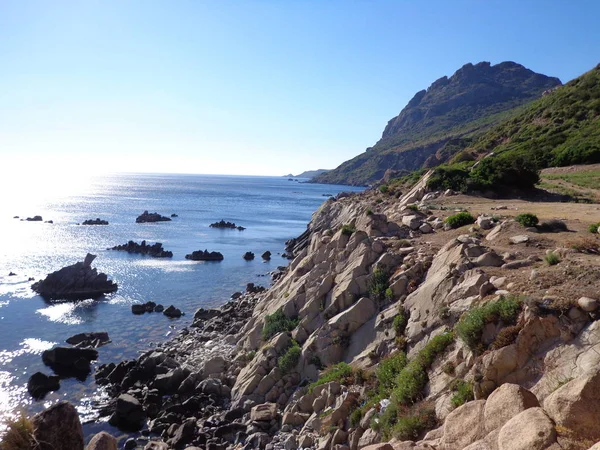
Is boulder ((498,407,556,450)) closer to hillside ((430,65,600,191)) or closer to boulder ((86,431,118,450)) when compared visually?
boulder ((86,431,118,450))

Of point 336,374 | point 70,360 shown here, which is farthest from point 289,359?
point 70,360

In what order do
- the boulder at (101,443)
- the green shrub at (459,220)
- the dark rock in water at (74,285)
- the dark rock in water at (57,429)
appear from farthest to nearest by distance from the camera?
1. the dark rock in water at (74,285)
2. the green shrub at (459,220)
3. the boulder at (101,443)
4. the dark rock in water at (57,429)

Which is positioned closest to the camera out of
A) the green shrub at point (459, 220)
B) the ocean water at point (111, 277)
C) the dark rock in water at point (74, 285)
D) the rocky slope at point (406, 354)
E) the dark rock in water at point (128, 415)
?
the rocky slope at point (406, 354)

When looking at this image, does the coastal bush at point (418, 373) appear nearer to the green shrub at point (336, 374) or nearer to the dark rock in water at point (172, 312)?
the green shrub at point (336, 374)

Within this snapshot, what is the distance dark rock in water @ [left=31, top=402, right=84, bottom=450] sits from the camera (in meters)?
11.5

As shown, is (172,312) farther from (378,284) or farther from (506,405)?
(506,405)

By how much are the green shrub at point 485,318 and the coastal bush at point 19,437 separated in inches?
465

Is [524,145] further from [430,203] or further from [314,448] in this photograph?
[314,448]

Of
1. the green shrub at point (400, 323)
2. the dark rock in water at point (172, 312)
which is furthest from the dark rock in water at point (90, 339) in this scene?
the green shrub at point (400, 323)

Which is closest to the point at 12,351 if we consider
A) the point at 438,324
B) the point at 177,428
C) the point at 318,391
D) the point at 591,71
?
the point at 177,428

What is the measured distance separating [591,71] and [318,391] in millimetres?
84195

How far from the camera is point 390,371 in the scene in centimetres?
1479

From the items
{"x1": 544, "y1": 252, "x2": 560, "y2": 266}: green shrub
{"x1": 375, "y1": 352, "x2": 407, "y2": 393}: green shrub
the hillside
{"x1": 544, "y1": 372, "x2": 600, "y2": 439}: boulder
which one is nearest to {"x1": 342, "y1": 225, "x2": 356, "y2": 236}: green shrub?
{"x1": 375, "y1": 352, "x2": 407, "y2": 393}: green shrub

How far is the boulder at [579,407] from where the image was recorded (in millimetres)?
7426
